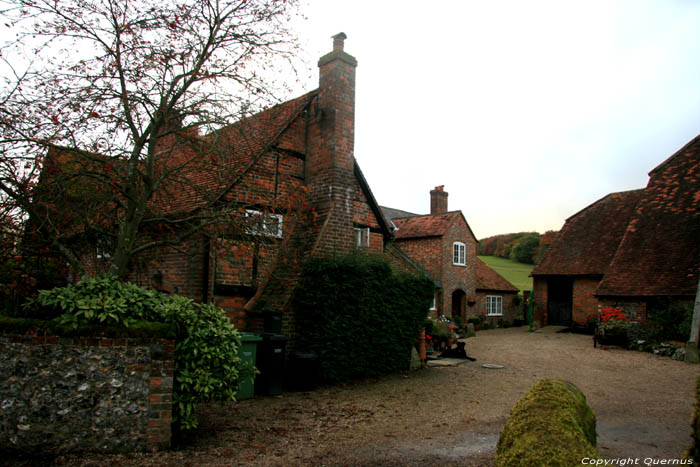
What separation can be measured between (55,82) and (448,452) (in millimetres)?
7899

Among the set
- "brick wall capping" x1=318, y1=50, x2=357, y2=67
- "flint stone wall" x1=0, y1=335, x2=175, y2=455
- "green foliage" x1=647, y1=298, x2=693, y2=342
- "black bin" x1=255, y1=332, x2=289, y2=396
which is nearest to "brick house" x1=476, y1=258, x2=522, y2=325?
"green foliage" x1=647, y1=298, x2=693, y2=342

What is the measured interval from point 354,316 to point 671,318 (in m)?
13.6

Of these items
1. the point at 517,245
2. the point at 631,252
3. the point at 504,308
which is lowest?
the point at 504,308

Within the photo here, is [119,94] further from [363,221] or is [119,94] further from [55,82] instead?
[363,221]

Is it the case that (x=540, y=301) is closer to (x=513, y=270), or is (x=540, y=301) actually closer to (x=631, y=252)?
(x=631, y=252)

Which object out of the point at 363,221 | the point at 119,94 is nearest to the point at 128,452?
the point at 119,94

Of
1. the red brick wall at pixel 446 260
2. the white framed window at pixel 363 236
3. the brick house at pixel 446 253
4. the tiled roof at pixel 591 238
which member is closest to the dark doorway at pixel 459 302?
the brick house at pixel 446 253

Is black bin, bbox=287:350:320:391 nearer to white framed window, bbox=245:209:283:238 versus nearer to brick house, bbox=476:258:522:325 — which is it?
white framed window, bbox=245:209:283:238

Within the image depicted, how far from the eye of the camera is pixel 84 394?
5473 millimetres

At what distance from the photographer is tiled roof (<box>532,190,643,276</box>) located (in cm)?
2545

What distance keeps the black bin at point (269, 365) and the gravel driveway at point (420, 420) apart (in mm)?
282

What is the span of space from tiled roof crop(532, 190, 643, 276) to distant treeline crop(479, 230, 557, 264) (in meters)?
32.5

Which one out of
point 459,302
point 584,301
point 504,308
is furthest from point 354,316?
point 504,308

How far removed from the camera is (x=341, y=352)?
10.7 metres
